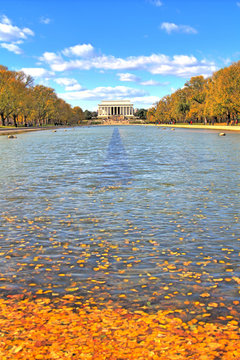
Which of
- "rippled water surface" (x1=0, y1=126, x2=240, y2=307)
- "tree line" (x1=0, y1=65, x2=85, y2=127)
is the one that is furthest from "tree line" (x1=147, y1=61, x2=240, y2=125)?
"rippled water surface" (x1=0, y1=126, x2=240, y2=307)

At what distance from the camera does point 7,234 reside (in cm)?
910

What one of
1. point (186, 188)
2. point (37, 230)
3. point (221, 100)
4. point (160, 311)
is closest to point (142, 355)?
point (160, 311)

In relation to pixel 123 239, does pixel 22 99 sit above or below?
above

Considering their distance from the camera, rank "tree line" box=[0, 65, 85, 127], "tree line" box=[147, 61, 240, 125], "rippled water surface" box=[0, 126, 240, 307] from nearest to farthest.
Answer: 1. "rippled water surface" box=[0, 126, 240, 307]
2. "tree line" box=[147, 61, 240, 125]
3. "tree line" box=[0, 65, 85, 127]

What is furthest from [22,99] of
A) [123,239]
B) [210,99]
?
[123,239]

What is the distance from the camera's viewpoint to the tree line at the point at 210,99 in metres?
82.2

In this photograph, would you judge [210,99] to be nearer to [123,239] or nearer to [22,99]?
[22,99]

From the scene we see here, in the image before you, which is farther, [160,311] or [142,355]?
[160,311]

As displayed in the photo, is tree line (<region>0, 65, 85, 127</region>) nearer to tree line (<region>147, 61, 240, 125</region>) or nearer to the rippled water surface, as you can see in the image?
tree line (<region>147, 61, 240, 125</region>)

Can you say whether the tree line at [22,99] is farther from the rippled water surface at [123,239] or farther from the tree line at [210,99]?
the rippled water surface at [123,239]

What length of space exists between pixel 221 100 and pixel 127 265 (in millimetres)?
81413

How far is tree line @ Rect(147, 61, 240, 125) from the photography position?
82.2m

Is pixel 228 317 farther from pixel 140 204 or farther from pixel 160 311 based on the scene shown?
pixel 140 204

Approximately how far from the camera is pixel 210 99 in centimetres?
9519
